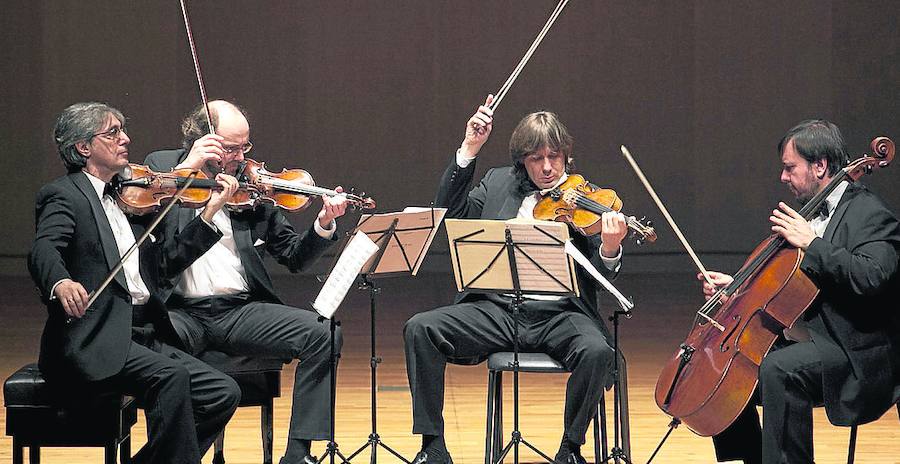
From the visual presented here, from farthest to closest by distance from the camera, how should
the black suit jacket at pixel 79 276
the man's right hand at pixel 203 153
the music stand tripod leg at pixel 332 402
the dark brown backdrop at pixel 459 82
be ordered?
the dark brown backdrop at pixel 459 82 < the man's right hand at pixel 203 153 < the music stand tripod leg at pixel 332 402 < the black suit jacket at pixel 79 276

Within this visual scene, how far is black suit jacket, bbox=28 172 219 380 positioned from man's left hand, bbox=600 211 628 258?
4.71ft

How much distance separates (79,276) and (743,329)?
186cm

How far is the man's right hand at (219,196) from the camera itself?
355 centimetres

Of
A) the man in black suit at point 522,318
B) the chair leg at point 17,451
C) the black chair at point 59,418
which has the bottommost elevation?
the chair leg at point 17,451

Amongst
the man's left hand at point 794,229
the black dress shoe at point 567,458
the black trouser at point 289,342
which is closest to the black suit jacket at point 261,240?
the black trouser at point 289,342

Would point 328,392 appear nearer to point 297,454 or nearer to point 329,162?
point 297,454

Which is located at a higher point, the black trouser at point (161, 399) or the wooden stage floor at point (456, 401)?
the black trouser at point (161, 399)

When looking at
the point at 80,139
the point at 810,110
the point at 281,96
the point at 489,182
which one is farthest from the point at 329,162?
the point at 80,139

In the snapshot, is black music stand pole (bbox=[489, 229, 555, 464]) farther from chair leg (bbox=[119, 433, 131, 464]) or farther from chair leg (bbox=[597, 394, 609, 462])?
chair leg (bbox=[119, 433, 131, 464])

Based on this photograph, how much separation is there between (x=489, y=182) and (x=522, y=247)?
0.69 meters

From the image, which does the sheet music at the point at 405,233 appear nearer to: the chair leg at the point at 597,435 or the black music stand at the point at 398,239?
the black music stand at the point at 398,239

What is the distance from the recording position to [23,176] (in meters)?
8.82

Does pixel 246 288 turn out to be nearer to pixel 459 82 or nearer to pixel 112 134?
pixel 112 134

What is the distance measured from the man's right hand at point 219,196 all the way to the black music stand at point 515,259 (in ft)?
2.31
